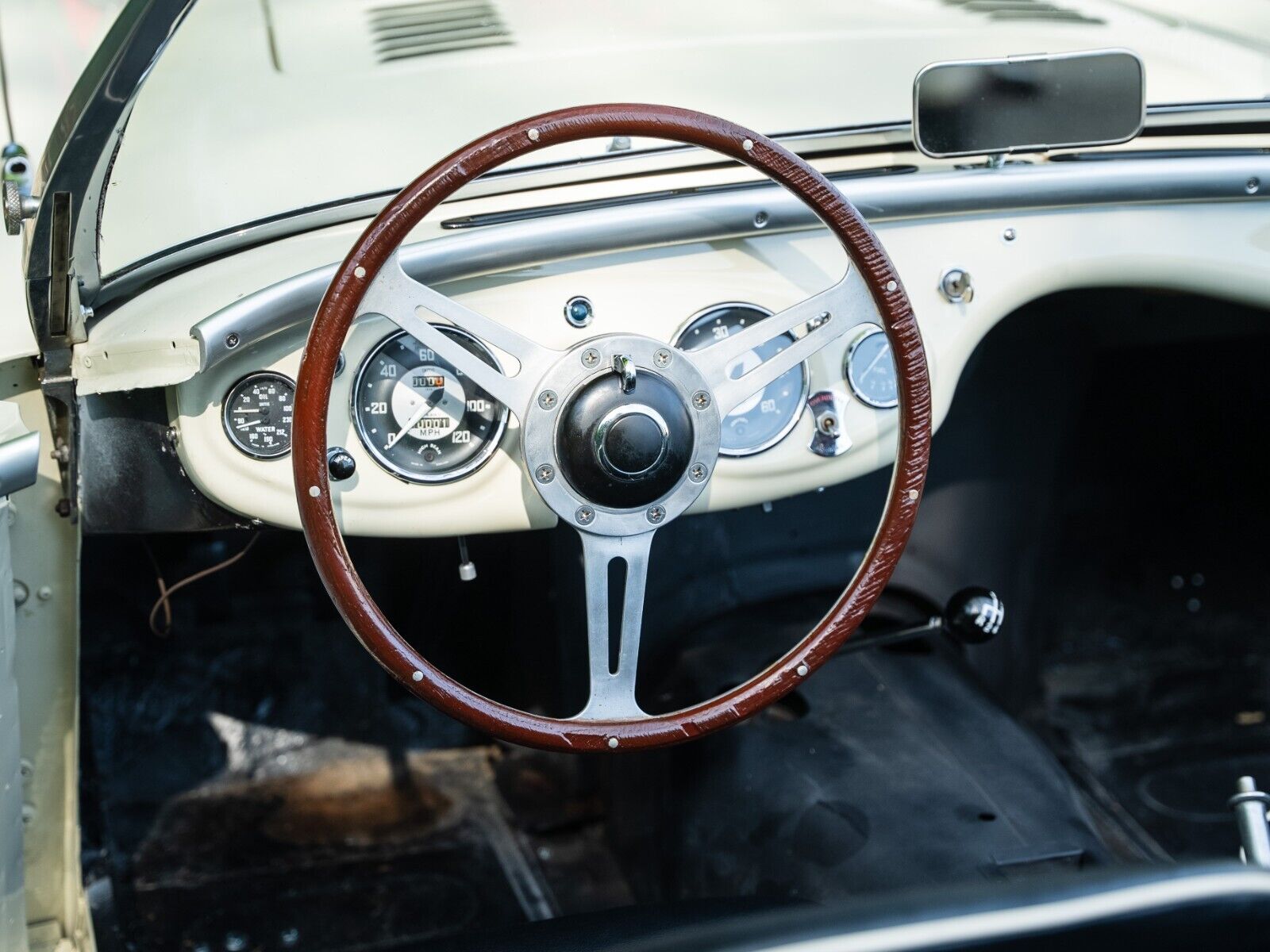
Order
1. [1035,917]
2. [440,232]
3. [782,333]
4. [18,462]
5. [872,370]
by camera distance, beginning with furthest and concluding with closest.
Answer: [872,370], [440,232], [782,333], [18,462], [1035,917]

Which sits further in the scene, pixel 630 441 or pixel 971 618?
pixel 971 618

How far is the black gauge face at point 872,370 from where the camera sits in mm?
1586

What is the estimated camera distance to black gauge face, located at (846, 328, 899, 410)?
1586 millimetres

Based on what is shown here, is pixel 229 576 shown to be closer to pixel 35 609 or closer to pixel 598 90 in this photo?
pixel 35 609

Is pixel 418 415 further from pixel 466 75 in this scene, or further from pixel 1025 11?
pixel 1025 11

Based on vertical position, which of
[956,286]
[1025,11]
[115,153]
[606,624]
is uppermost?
[1025,11]

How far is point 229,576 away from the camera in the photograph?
93.3 inches

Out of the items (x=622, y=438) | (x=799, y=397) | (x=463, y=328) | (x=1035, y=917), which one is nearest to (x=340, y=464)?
(x=463, y=328)

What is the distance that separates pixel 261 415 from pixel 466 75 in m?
0.55

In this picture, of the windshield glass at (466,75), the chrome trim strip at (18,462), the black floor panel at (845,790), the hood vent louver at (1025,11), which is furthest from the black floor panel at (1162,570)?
the chrome trim strip at (18,462)

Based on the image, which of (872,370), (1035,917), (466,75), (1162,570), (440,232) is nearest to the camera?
(1035,917)

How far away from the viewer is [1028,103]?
1.51 metres

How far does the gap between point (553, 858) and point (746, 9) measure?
146 cm

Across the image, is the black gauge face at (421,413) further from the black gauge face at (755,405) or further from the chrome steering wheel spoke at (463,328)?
the black gauge face at (755,405)
